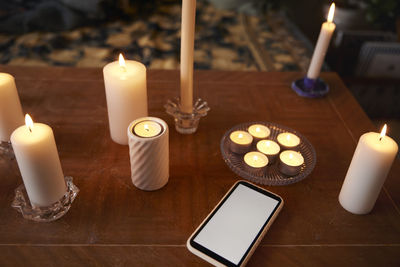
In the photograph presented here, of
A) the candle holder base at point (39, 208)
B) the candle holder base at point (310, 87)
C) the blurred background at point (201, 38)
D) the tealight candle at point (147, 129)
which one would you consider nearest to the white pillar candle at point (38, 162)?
the candle holder base at point (39, 208)

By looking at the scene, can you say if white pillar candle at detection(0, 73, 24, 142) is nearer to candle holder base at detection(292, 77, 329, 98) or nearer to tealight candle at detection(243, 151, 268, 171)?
tealight candle at detection(243, 151, 268, 171)

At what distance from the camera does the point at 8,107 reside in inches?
24.2

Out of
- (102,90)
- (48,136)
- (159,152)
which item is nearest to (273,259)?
(159,152)

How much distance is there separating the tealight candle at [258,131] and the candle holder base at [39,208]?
339 millimetres

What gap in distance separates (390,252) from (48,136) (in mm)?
502

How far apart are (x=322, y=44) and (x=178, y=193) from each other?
1.61 ft

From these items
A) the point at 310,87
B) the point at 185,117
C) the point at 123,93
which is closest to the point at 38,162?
the point at 123,93

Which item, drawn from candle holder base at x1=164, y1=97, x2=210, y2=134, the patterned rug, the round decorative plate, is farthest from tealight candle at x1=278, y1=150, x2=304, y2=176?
the patterned rug

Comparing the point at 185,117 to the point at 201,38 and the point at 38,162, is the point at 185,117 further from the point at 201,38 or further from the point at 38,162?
the point at 201,38

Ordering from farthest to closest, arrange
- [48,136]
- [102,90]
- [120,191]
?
[102,90] → [120,191] → [48,136]

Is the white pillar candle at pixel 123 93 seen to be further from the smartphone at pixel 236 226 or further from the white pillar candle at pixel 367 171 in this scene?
the white pillar candle at pixel 367 171

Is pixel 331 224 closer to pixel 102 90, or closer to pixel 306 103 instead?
pixel 306 103

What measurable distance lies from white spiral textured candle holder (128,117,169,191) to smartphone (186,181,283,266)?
0.34 ft

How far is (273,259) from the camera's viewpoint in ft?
1.60
